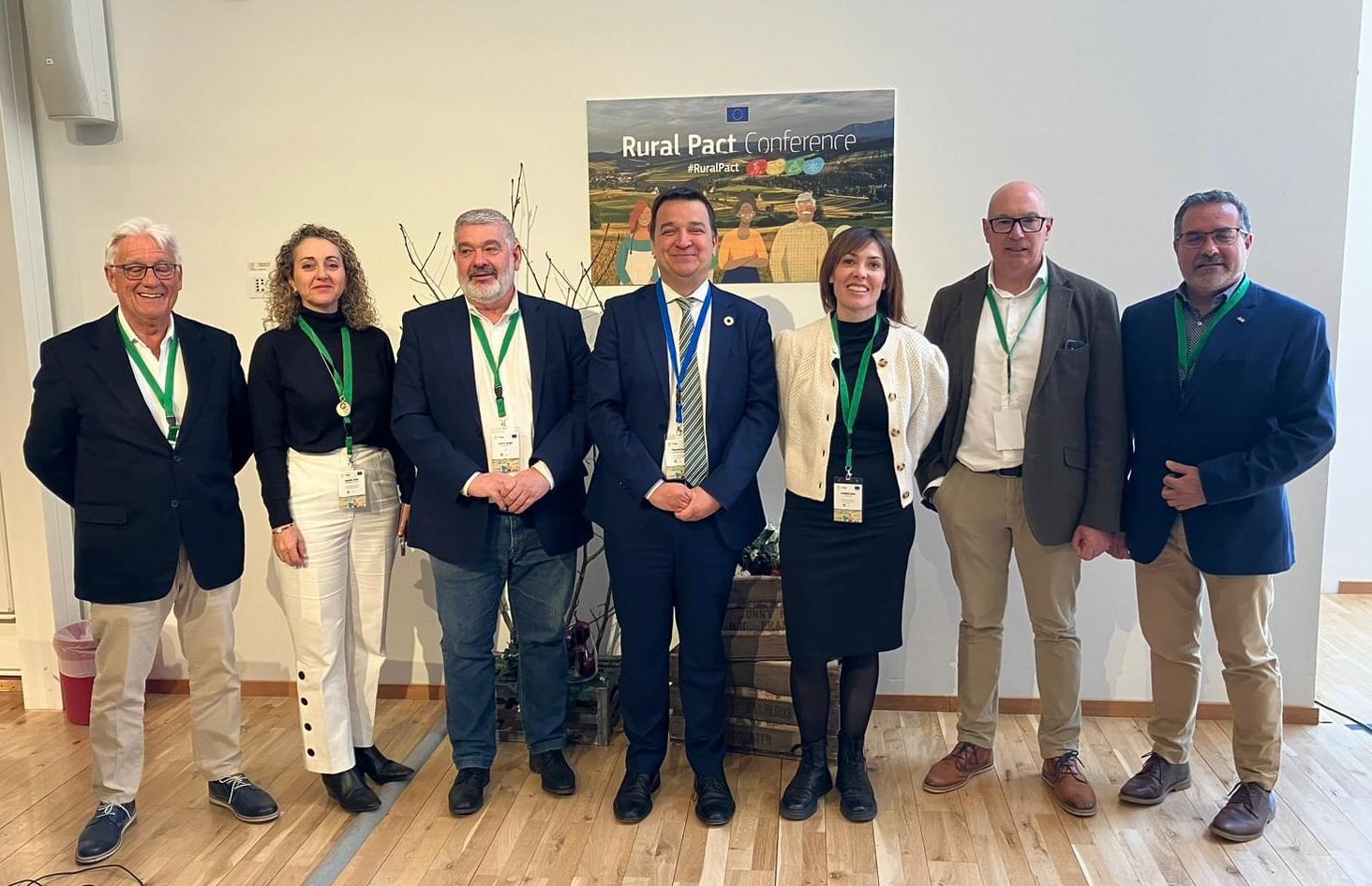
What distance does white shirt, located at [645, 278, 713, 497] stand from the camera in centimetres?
278

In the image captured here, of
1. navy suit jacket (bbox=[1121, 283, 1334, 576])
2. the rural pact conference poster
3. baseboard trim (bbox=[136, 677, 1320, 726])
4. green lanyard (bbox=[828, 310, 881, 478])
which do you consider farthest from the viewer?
baseboard trim (bbox=[136, 677, 1320, 726])

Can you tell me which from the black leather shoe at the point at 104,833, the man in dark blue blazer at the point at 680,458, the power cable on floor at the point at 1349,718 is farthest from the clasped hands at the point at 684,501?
the power cable on floor at the point at 1349,718

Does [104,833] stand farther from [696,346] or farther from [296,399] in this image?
[696,346]

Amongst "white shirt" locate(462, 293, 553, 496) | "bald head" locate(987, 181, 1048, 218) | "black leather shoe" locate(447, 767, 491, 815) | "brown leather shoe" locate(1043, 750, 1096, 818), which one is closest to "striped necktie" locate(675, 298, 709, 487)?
"white shirt" locate(462, 293, 553, 496)

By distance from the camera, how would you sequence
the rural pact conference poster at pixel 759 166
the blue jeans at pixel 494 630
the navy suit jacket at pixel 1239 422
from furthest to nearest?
1. the rural pact conference poster at pixel 759 166
2. the blue jeans at pixel 494 630
3. the navy suit jacket at pixel 1239 422

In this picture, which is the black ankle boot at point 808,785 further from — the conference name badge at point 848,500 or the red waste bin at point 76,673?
the red waste bin at point 76,673

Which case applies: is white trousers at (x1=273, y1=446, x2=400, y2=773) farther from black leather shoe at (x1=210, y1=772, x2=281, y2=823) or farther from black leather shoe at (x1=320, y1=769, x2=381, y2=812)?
black leather shoe at (x1=210, y1=772, x2=281, y2=823)

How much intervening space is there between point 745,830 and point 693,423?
1.23 meters

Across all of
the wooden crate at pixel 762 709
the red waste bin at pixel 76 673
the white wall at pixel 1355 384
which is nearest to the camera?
the wooden crate at pixel 762 709

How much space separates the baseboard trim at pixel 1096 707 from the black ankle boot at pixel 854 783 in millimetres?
843

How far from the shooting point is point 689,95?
358 centimetres

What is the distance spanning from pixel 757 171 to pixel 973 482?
145 cm

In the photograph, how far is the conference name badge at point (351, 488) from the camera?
9.43 feet

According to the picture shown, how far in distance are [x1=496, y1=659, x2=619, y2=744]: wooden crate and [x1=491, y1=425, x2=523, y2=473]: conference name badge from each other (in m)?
1.04
